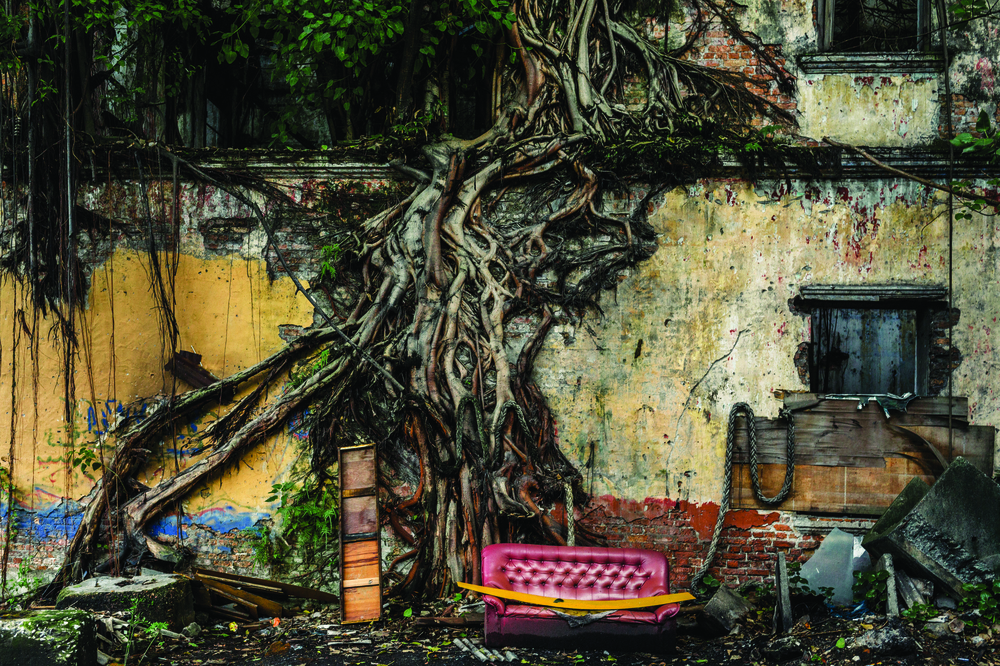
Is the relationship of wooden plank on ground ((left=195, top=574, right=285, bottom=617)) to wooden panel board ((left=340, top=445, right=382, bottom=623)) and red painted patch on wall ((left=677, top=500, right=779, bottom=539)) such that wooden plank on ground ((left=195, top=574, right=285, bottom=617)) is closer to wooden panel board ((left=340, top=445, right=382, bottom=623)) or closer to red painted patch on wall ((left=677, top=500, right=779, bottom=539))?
wooden panel board ((left=340, top=445, right=382, bottom=623))

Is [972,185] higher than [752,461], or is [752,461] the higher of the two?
[972,185]

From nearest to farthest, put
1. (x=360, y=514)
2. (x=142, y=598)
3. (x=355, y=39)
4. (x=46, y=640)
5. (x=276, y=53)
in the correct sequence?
(x=46, y=640) → (x=142, y=598) → (x=360, y=514) → (x=355, y=39) → (x=276, y=53)

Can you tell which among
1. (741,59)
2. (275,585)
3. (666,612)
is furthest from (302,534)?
(741,59)

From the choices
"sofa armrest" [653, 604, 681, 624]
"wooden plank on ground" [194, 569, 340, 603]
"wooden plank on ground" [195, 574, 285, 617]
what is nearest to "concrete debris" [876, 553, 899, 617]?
"sofa armrest" [653, 604, 681, 624]

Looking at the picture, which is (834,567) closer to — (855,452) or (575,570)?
(855,452)

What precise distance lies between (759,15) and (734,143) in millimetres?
1263

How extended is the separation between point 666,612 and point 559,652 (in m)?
0.78

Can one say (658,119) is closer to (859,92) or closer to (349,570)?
(859,92)

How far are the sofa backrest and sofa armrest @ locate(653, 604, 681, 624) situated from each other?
438 millimetres

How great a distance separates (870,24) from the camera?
20.8ft

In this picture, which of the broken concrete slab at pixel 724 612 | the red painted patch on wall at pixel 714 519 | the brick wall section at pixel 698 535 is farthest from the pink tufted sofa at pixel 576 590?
the red painted patch on wall at pixel 714 519

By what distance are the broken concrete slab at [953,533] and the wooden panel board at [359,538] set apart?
3795 millimetres

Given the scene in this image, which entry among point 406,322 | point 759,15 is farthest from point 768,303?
point 406,322

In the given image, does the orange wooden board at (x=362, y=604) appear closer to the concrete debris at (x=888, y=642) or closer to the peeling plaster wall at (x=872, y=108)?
the concrete debris at (x=888, y=642)
